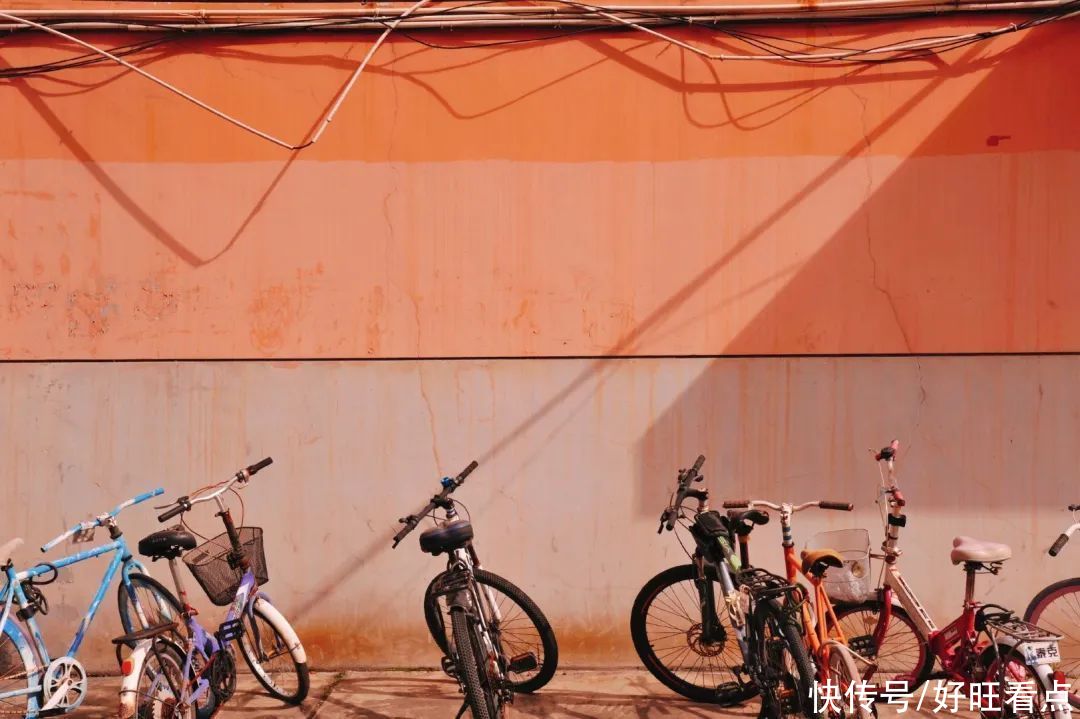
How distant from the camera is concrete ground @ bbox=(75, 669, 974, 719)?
15.8ft

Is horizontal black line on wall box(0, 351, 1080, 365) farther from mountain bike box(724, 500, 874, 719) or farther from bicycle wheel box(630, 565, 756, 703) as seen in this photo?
bicycle wheel box(630, 565, 756, 703)

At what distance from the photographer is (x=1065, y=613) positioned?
5.00 meters

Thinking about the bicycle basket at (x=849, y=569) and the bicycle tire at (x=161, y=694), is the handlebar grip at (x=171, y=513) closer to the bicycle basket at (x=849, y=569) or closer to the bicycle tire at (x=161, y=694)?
the bicycle tire at (x=161, y=694)

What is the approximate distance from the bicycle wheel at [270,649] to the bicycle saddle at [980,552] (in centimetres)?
325

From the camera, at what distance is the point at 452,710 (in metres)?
4.84

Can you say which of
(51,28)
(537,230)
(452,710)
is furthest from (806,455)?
(51,28)

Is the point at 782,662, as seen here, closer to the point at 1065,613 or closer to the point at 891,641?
the point at 891,641

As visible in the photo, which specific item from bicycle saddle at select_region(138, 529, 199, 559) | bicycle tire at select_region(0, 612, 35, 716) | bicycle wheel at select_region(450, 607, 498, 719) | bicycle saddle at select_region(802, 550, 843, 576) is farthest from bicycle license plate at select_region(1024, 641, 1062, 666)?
bicycle tire at select_region(0, 612, 35, 716)

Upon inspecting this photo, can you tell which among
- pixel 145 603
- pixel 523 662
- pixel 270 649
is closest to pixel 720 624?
pixel 523 662

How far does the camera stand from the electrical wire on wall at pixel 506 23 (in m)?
5.23

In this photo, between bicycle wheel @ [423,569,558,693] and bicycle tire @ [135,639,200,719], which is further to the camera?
bicycle wheel @ [423,569,558,693]

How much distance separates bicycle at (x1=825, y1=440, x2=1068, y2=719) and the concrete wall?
0.77 m

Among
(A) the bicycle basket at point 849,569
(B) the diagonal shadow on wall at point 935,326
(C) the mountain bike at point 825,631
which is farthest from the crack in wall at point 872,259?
(C) the mountain bike at point 825,631

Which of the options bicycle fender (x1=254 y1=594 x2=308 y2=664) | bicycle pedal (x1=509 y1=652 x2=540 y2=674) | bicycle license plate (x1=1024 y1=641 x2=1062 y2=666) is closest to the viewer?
bicycle license plate (x1=1024 y1=641 x2=1062 y2=666)
